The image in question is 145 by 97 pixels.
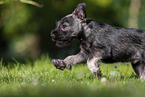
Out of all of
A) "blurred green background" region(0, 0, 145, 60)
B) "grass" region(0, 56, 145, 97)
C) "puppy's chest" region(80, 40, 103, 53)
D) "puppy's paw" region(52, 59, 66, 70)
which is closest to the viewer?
"grass" region(0, 56, 145, 97)

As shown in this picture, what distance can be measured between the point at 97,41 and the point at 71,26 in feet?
1.99

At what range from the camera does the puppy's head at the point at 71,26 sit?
14.3ft

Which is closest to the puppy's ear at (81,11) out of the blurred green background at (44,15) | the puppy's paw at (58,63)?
the puppy's paw at (58,63)

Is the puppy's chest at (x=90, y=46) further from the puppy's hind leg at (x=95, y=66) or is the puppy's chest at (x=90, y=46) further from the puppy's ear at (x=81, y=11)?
the puppy's ear at (x=81, y=11)

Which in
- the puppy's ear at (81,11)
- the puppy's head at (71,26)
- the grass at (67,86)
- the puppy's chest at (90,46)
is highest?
the puppy's ear at (81,11)

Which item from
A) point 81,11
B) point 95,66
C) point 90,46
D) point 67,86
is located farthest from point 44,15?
point 67,86

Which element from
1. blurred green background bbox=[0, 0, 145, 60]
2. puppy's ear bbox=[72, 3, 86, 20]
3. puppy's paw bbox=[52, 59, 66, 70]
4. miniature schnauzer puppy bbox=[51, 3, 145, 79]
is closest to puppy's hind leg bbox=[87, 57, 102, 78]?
miniature schnauzer puppy bbox=[51, 3, 145, 79]

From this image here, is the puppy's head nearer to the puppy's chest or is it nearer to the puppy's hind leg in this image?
the puppy's chest

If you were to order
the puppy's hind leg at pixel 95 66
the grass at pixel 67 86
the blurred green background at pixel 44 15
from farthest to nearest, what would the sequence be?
the blurred green background at pixel 44 15
the puppy's hind leg at pixel 95 66
the grass at pixel 67 86

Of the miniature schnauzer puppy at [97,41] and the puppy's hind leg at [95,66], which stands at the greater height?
the miniature schnauzer puppy at [97,41]

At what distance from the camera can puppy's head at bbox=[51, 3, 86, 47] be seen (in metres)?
4.36

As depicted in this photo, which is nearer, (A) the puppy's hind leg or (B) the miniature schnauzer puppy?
(A) the puppy's hind leg

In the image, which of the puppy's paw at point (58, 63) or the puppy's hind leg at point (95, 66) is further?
the puppy's paw at point (58, 63)

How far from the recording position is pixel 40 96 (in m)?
2.56
